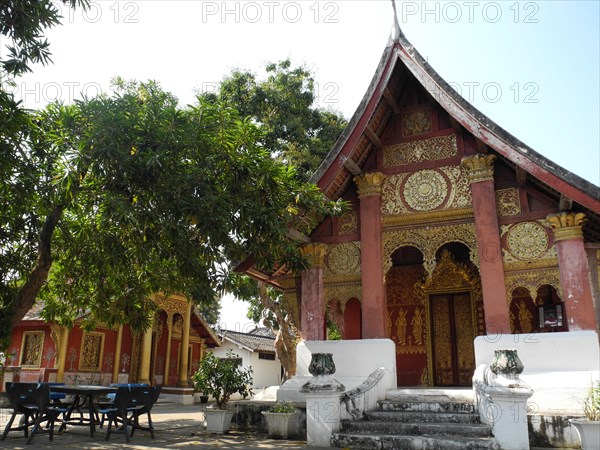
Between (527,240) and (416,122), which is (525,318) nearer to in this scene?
(527,240)

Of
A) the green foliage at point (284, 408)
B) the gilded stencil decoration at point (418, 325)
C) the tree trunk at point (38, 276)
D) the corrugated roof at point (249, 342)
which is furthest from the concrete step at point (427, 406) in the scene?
the corrugated roof at point (249, 342)

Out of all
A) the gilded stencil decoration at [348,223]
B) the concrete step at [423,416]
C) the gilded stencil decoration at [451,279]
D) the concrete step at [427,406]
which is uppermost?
the gilded stencil decoration at [348,223]

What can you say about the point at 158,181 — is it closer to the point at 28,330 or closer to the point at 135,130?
the point at 135,130

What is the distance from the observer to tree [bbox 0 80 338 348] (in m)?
7.18

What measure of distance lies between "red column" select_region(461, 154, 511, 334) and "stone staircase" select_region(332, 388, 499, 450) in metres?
1.38

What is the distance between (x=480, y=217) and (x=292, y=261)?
3496 millimetres

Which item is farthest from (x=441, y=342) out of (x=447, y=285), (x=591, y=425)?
(x=591, y=425)

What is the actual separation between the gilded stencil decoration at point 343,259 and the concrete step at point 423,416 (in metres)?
3.02

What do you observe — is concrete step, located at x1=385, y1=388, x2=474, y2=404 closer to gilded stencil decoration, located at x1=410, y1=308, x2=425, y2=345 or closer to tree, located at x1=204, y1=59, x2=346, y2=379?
gilded stencil decoration, located at x1=410, y1=308, x2=425, y2=345

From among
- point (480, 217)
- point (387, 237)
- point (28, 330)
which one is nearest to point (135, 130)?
point (387, 237)

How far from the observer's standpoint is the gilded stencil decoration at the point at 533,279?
8.37 metres

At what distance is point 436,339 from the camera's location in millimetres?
11609

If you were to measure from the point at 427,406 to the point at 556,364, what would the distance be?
84.7 inches

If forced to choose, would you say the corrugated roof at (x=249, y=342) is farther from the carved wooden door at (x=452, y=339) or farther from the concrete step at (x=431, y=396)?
the concrete step at (x=431, y=396)
